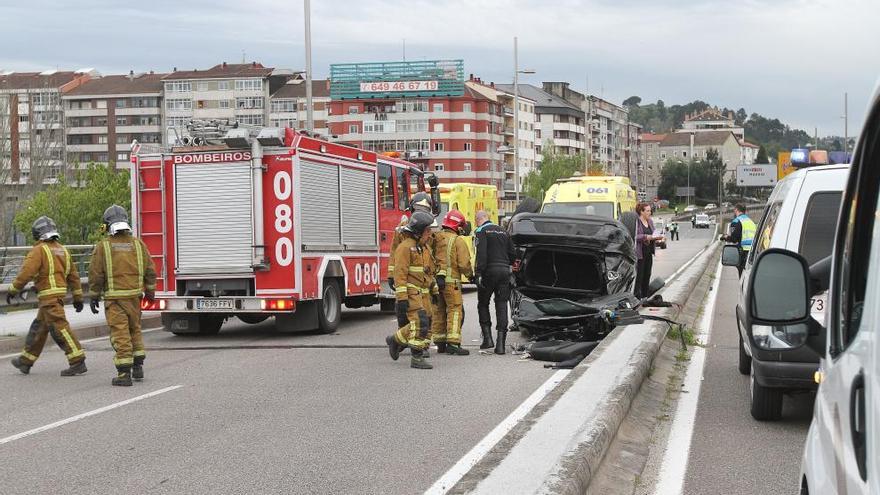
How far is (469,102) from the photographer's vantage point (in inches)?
5172

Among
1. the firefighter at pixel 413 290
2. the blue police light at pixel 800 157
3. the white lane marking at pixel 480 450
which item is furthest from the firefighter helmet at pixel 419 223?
the blue police light at pixel 800 157

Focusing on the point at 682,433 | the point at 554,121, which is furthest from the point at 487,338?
the point at 554,121

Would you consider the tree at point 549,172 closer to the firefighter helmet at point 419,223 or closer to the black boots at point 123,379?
the firefighter helmet at point 419,223

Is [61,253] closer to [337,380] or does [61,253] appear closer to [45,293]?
[45,293]

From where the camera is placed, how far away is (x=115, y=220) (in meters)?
11.7

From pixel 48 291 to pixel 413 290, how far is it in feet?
13.3

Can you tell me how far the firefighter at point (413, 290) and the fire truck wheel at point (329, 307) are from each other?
12.3 feet

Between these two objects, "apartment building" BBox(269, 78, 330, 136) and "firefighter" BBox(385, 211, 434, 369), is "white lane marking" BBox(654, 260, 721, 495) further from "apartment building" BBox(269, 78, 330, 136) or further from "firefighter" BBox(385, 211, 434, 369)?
"apartment building" BBox(269, 78, 330, 136)

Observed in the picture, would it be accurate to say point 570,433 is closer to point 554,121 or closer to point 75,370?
point 75,370

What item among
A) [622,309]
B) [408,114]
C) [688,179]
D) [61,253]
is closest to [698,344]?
[622,309]

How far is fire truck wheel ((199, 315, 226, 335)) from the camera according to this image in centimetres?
1714

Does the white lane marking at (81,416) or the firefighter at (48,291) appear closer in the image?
the white lane marking at (81,416)

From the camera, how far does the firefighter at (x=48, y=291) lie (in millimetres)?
11875

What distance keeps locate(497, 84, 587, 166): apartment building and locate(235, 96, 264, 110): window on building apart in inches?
1573
